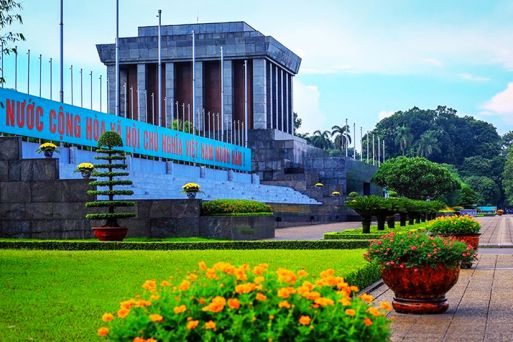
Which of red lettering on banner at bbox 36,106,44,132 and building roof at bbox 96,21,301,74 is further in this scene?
building roof at bbox 96,21,301,74

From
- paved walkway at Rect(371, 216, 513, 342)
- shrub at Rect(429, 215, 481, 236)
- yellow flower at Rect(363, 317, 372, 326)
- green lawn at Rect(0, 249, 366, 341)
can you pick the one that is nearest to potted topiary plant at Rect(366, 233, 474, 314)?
paved walkway at Rect(371, 216, 513, 342)

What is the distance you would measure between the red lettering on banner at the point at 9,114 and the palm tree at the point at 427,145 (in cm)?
12011

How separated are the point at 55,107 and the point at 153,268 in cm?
2464

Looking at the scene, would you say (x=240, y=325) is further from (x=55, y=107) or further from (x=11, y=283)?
(x=55, y=107)

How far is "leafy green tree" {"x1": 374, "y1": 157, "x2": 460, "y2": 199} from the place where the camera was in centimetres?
9350

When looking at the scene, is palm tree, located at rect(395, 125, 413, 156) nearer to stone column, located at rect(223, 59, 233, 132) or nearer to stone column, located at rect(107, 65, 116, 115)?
stone column, located at rect(223, 59, 233, 132)

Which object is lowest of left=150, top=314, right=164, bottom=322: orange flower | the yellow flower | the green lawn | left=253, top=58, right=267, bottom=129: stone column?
the green lawn

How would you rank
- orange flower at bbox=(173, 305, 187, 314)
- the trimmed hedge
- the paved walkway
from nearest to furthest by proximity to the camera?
orange flower at bbox=(173, 305, 187, 314), the paved walkway, the trimmed hedge

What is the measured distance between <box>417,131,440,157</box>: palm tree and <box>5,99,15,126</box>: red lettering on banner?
394 feet

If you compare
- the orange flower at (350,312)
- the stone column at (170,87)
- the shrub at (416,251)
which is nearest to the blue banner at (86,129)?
the shrub at (416,251)

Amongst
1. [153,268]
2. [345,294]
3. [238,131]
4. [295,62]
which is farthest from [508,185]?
[345,294]

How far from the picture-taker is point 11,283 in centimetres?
1406

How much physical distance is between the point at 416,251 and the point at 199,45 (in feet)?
250

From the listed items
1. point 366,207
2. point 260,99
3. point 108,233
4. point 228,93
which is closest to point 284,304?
point 108,233
